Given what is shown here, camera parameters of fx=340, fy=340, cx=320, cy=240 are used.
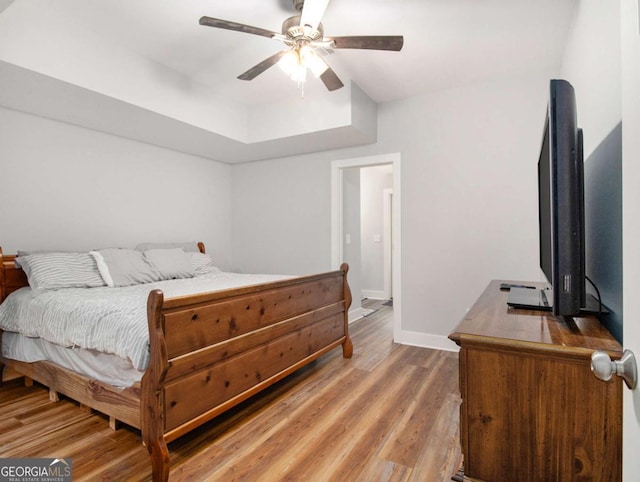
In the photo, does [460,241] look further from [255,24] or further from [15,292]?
[15,292]

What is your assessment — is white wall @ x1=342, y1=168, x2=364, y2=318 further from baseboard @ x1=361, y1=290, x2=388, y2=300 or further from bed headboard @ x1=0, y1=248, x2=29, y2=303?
bed headboard @ x1=0, y1=248, x2=29, y2=303

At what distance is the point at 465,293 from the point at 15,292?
12.3 feet

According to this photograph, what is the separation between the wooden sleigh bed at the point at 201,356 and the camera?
1.54 metres

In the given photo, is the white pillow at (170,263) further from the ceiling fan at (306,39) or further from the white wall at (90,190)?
the ceiling fan at (306,39)

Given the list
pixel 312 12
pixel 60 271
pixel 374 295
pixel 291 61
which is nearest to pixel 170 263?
pixel 60 271

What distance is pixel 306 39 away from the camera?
203cm

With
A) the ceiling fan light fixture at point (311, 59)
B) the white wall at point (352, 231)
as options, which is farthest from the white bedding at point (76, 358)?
the white wall at point (352, 231)

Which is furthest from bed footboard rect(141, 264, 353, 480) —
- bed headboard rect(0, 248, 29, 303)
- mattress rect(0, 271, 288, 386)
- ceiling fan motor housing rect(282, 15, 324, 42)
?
bed headboard rect(0, 248, 29, 303)

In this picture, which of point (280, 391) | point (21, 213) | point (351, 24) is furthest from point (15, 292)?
point (351, 24)

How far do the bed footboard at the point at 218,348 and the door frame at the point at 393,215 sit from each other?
1.10m

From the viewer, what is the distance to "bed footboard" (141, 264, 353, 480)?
5.04 feet

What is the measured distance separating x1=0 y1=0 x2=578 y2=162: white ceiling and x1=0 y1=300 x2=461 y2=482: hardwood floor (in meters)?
2.21

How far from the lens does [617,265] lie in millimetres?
1132

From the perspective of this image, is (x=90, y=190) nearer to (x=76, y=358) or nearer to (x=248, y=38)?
(x=76, y=358)
